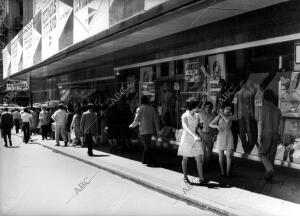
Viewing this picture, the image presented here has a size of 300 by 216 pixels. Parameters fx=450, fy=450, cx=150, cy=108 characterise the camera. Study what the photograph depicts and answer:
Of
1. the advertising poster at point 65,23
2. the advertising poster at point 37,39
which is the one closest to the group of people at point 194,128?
the advertising poster at point 65,23

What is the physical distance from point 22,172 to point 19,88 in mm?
20225

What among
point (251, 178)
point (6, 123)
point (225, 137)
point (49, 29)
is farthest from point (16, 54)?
point (251, 178)

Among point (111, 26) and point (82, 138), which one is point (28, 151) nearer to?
point (82, 138)

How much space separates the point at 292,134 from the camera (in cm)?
948

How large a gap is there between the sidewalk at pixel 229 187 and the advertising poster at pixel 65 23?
5.74 metres

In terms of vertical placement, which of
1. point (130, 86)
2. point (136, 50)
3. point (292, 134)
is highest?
point (136, 50)

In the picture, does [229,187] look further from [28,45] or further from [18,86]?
[18,86]

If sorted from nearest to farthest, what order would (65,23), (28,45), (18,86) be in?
(65,23) → (28,45) → (18,86)

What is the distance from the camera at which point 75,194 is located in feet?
26.1

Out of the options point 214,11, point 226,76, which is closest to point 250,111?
point 226,76

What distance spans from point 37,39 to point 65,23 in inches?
235

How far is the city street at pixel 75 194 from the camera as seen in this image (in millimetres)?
6734

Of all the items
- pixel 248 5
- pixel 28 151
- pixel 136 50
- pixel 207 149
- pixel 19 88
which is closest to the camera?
pixel 248 5

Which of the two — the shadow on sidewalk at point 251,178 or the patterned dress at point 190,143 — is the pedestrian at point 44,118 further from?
the patterned dress at point 190,143
